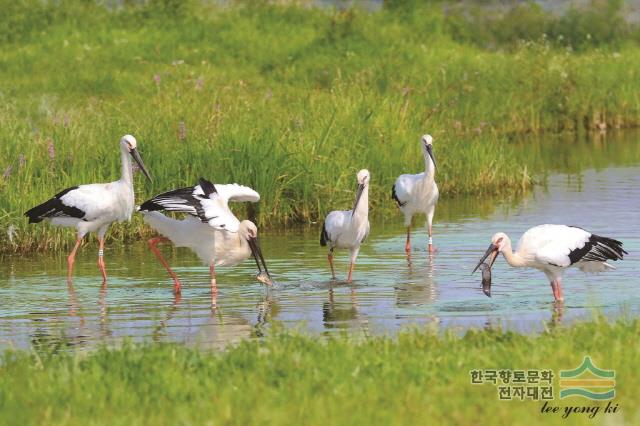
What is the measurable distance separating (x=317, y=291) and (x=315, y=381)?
200 inches

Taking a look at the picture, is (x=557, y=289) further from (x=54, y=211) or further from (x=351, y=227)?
(x=54, y=211)

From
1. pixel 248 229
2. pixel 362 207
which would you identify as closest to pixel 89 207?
pixel 248 229

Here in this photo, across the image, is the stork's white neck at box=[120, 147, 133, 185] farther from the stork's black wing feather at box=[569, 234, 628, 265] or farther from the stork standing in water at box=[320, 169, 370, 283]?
the stork's black wing feather at box=[569, 234, 628, 265]

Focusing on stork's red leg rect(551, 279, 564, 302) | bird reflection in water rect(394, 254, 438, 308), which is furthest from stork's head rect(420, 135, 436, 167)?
stork's red leg rect(551, 279, 564, 302)

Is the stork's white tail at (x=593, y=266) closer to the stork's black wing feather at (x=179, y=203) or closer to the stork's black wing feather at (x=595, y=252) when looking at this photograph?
the stork's black wing feather at (x=595, y=252)

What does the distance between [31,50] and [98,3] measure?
4.48m

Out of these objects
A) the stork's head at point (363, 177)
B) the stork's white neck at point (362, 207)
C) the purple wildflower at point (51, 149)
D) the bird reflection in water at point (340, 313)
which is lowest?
the bird reflection in water at point (340, 313)

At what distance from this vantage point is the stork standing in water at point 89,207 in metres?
13.3

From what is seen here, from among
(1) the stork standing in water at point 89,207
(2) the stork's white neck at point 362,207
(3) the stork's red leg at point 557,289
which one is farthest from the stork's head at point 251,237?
(3) the stork's red leg at point 557,289

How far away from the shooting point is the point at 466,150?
19.2 metres

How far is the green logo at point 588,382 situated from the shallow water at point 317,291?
4.65 feet

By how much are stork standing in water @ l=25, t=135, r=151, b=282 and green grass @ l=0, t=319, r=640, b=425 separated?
4927 mm

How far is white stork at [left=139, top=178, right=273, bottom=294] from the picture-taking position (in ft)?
38.9

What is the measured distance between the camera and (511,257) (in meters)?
10.9
